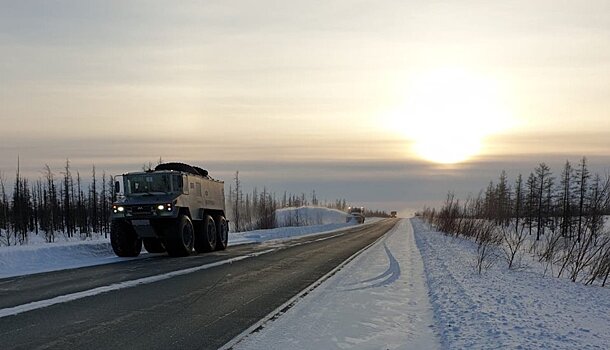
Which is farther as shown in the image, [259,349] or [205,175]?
[205,175]

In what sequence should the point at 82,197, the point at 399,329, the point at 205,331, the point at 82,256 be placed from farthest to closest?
the point at 82,197
the point at 82,256
the point at 399,329
the point at 205,331

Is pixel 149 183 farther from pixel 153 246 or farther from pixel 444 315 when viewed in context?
pixel 444 315

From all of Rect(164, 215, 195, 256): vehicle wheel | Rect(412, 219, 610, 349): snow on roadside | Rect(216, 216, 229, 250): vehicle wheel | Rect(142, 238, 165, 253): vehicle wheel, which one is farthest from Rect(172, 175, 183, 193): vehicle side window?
Rect(412, 219, 610, 349): snow on roadside

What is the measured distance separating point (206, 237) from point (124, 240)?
11.9ft

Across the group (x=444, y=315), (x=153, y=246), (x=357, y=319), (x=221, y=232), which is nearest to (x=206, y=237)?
(x=221, y=232)

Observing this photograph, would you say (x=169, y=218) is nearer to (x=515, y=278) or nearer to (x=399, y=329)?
(x=515, y=278)

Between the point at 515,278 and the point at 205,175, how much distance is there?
47.8ft

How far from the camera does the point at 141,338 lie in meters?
7.36

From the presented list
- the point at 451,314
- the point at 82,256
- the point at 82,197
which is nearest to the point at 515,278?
the point at 451,314

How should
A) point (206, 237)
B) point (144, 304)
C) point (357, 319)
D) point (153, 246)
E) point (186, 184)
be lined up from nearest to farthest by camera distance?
1. point (357, 319)
2. point (144, 304)
3. point (186, 184)
4. point (206, 237)
5. point (153, 246)

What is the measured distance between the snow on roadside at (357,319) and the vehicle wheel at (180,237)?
24.7 feet

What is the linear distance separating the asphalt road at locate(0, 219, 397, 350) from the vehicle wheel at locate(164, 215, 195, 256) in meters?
3.06

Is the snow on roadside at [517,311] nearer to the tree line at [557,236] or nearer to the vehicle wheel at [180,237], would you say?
the tree line at [557,236]

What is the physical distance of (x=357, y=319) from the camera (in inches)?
365
